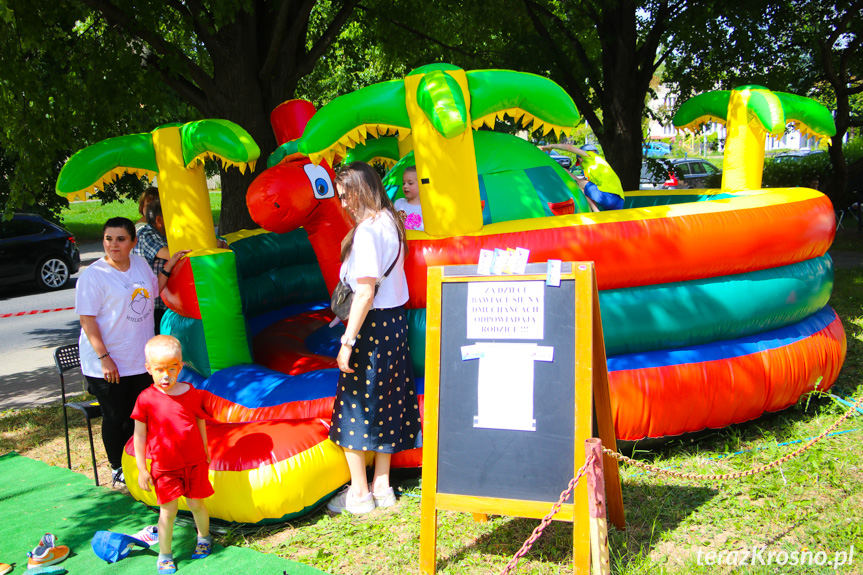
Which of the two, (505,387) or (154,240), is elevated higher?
(154,240)

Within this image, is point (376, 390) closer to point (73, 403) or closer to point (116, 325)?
point (116, 325)

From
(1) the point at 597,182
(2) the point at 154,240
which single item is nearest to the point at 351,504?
(2) the point at 154,240

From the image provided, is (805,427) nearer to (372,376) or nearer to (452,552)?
(452,552)

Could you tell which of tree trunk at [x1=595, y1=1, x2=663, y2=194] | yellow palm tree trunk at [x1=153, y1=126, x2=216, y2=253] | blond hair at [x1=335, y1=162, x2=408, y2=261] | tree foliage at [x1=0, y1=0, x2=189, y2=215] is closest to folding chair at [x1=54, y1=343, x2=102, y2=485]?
yellow palm tree trunk at [x1=153, y1=126, x2=216, y2=253]

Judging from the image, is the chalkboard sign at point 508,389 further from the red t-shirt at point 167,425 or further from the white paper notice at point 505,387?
the red t-shirt at point 167,425

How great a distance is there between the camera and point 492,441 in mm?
3119

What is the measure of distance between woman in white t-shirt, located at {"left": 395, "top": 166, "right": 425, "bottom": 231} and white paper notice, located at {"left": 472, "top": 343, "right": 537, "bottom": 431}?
199 cm

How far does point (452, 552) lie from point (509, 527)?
0.37 metres

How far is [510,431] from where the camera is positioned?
122 inches

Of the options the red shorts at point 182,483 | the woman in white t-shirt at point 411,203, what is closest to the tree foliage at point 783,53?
the woman in white t-shirt at point 411,203

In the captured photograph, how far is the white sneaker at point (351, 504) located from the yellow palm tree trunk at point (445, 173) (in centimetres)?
160

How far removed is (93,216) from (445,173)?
26.4 meters

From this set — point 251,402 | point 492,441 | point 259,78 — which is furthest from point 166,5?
point 492,441

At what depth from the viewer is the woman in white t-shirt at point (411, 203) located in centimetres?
494
